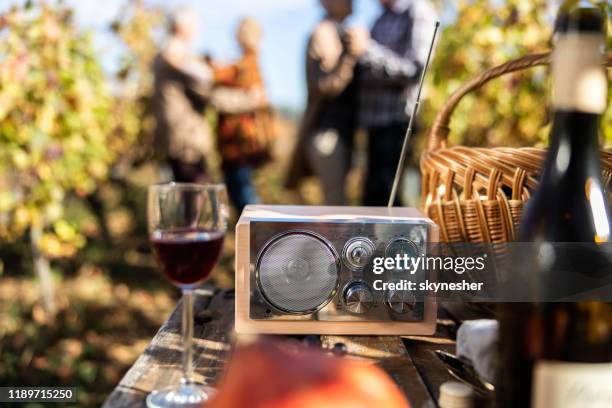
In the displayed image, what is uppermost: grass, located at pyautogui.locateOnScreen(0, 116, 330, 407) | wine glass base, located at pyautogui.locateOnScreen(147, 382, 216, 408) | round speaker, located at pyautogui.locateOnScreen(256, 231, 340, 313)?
round speaker, located at pyautogui.locateOnScreen(256, 231, 340, 313)

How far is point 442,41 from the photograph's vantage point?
3.82m

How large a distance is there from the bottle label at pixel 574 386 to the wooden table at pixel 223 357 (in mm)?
203

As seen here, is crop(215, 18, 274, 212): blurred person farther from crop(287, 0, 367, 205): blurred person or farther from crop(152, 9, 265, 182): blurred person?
crop(287, 0, 367, 205): blurred person

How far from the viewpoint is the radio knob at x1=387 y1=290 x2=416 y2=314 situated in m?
0.95

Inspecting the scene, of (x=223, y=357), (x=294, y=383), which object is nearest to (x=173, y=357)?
(x=223, y=357)

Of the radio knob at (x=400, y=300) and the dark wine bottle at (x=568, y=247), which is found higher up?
the dark wine bottle at (x=568, y=247)

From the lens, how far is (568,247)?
638 mm

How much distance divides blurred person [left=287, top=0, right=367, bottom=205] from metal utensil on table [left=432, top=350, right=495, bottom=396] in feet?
7.47

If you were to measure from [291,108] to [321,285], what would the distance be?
7.07m

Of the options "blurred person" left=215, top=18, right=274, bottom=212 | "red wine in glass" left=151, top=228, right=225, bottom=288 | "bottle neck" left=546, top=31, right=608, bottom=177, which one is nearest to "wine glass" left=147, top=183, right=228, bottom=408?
"red wine in glass" left=151, top=228, right=225, bottom=288

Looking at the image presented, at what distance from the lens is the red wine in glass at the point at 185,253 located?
31.4 inches

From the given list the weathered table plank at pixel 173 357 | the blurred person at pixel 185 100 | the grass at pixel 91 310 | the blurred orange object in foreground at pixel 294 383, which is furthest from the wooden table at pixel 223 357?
the blurred person at pixel 185 100

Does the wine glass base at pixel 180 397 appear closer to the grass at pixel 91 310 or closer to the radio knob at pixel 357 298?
the radio knob at pixel 357 298

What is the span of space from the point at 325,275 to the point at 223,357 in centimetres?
17
